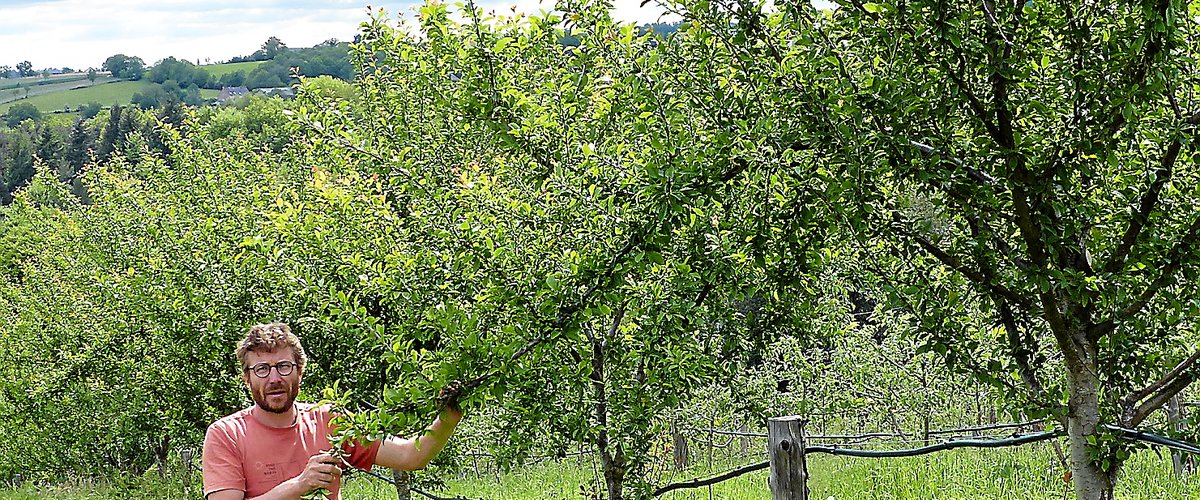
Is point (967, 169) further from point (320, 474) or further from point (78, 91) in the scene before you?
point (78, 91)

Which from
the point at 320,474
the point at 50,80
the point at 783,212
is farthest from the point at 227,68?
the point at 783,212

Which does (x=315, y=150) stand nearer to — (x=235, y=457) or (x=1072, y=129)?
(x=235, y=457)

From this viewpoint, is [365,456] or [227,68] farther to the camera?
[227,68]

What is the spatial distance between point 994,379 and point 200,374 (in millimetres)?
6674

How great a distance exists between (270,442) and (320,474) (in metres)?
0.48

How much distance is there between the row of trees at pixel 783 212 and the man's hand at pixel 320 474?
362 millimetres

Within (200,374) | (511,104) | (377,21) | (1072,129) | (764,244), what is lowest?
(200,374)

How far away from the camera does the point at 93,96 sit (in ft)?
460

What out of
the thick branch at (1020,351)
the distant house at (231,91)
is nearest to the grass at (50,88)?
the distant house at (231,91)

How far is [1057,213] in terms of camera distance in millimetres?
3676

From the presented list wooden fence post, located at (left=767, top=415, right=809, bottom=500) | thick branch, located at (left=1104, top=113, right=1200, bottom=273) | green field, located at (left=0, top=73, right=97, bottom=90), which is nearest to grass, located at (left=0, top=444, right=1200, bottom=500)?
wooden fence post, located at (left=767, top=415, right=809, bottom=500)

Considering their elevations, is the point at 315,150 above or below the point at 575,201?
above

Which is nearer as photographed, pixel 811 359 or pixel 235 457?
pixel 235 457

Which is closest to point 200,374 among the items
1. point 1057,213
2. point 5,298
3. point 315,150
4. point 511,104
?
point 315,150
